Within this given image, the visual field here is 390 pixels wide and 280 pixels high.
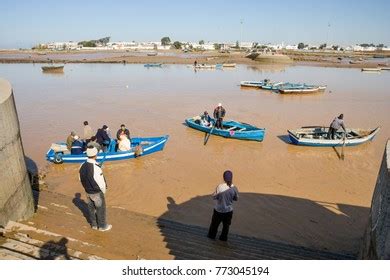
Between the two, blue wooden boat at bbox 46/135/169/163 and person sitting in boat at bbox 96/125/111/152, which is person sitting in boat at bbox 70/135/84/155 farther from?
person sitting in boat at bbox 96/125/111/152

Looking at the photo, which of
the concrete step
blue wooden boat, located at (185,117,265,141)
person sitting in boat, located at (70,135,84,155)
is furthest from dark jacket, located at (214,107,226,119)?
the concrete step

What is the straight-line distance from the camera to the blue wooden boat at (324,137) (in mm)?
15798

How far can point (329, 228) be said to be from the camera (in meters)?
8.75

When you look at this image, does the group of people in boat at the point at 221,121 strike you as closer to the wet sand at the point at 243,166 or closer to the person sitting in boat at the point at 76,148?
the wet sand at the point at 243,166

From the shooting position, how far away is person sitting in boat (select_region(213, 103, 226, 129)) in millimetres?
17330

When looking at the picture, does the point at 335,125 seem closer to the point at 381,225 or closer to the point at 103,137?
the point at 103,137

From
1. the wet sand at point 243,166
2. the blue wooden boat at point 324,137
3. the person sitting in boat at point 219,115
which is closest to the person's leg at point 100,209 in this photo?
the wet sand at point 243,166

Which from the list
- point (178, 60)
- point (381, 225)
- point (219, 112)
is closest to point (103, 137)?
point (219, 112)

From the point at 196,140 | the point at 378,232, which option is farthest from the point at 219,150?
the point at 378,232

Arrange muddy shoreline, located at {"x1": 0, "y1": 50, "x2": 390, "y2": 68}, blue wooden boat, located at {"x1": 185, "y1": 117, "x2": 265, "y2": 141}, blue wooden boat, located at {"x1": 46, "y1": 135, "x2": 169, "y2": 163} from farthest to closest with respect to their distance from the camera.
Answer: muddy shoreline, located at {"x1": 0, "y1": 50, "x2": 390, "y2": 68}
blue wooden boat, located at {"x1": 185, "y1": 117, "x2": 265, "y2": 141}
blue wooden boat, located at {"x1": 46, "y1": 135, "x2": 169, "y2": 163}

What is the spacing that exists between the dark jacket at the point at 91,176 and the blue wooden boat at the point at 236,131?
1164 centimetres

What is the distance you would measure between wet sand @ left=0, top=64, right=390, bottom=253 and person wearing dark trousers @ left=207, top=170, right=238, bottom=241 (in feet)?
7.09

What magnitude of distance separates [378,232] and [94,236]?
4.63m

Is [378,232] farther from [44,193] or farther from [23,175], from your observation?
[44,193]
